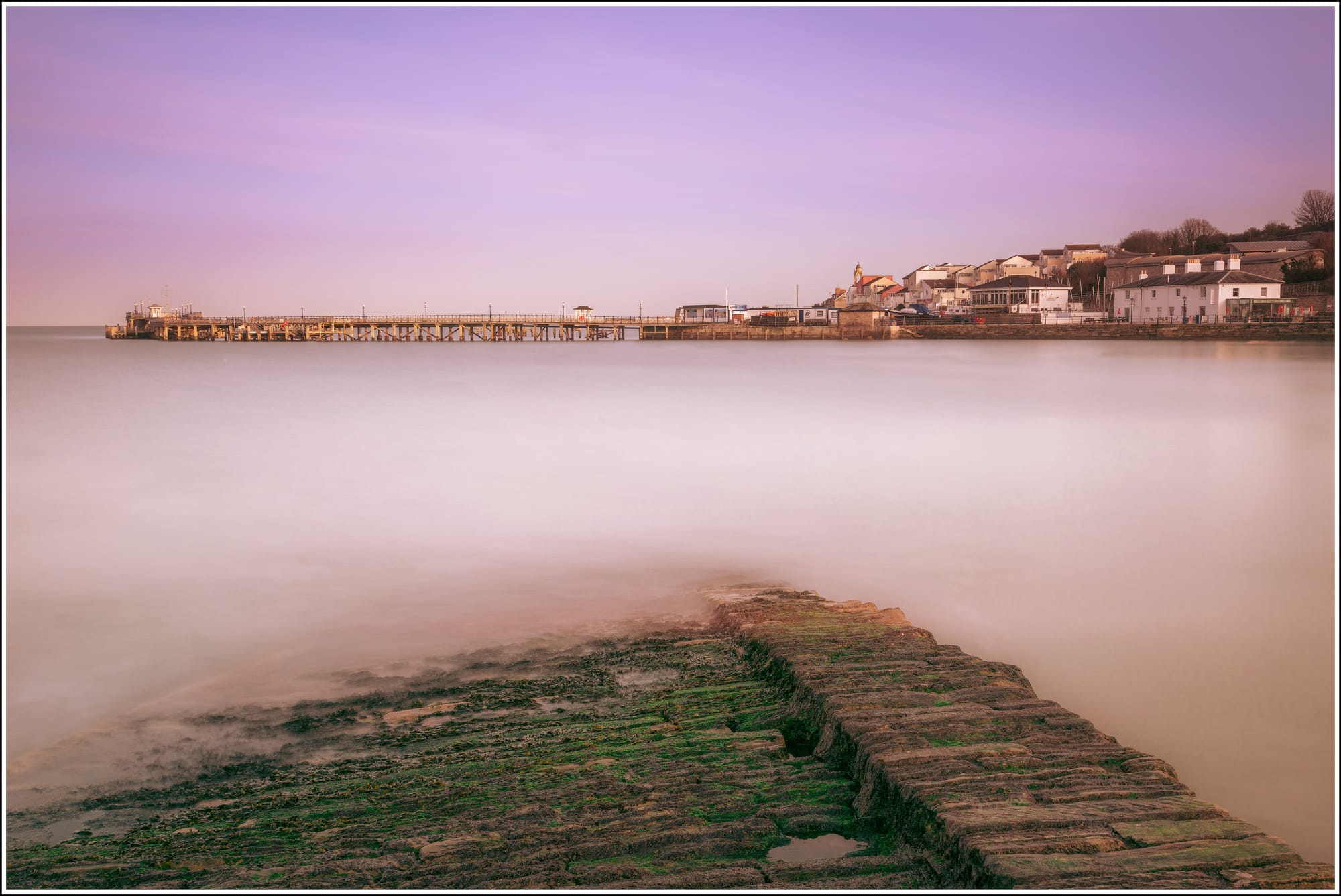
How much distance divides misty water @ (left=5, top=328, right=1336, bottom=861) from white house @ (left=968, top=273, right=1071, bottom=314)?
50.7 meters

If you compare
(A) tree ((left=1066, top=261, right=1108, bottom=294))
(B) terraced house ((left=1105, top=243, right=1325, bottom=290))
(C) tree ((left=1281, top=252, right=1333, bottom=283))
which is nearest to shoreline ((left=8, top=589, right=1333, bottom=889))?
(C) tree ((left=1281, top=252, right=1333, bottom=283))

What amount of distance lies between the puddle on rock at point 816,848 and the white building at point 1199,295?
63.6 metres

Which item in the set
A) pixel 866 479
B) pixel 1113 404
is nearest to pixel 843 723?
pixel 866 479

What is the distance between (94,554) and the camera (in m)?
9.84

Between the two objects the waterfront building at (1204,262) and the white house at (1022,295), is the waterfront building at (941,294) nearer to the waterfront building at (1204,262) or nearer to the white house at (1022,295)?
the white house at (1022,295)

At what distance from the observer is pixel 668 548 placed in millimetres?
10078

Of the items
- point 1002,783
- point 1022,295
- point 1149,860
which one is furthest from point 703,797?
point 1022,295

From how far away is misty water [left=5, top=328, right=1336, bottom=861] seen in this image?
6039 mm

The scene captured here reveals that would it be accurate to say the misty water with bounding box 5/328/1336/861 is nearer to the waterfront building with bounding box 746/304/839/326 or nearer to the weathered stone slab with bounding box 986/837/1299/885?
the weathered stone slab with bounding box 986/837/1299/885

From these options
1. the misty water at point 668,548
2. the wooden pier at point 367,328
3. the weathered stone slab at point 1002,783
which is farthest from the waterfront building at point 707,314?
the weathered stone slab at point 1002,783

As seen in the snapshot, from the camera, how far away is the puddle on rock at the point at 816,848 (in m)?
3.51

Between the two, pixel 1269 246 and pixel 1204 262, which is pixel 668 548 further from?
pixel 1204 262

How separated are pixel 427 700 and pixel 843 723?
8.67ft

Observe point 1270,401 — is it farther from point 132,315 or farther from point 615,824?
point 132,315
